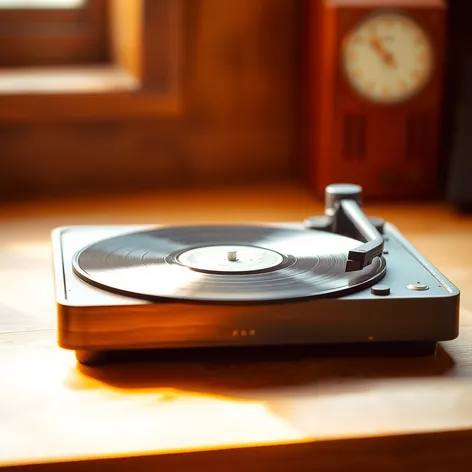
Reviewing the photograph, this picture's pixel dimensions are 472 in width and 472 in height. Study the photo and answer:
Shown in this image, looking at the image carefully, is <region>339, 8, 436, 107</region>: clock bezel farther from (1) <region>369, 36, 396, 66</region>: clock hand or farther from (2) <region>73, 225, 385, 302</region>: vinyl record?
(2) <region>73, 225, 385, 302</region>: vinyl record

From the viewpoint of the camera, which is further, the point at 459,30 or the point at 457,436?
the point at 459,30

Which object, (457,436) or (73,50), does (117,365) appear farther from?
(73,50)

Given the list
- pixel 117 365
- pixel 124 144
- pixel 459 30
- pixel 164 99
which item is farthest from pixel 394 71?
pixel 117 365

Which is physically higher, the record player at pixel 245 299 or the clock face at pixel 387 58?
the clock face at pixel 387 58

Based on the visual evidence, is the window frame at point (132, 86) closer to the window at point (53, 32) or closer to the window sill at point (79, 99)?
the window sill at point (79, 99)

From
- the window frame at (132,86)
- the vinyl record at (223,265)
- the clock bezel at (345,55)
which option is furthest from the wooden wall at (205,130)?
the vinyl record at (223,265)

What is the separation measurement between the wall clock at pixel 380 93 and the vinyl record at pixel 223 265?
1.79 ft

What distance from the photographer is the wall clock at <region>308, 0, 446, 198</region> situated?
1533 mm

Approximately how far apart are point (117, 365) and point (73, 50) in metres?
1.13

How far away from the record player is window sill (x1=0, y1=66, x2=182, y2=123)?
68cm

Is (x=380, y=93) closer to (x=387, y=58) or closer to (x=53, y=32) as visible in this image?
(x=387, y=58)

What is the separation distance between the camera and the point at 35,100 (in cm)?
158

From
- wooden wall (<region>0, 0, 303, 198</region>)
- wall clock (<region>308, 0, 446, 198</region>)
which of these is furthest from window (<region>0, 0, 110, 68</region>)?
wall clock (<region>308, 0, 446, 198</region>)

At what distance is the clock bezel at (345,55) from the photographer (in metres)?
1.53
